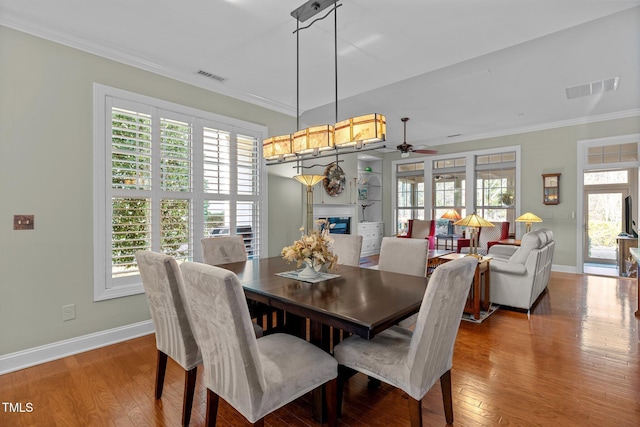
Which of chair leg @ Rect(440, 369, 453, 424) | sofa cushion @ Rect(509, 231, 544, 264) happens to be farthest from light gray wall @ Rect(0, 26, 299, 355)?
sofa cushion @ Rect(509, 231, 544, 264)

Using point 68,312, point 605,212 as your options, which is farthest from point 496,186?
point 68,312

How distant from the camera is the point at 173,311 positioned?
6.06ft

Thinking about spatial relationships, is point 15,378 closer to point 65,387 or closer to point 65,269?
point 65,387

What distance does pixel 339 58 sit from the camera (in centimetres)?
325

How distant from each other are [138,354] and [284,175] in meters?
2.83

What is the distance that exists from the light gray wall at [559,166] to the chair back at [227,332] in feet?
22.5

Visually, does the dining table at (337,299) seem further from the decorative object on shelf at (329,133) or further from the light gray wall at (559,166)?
the light gray wall at (559,166)

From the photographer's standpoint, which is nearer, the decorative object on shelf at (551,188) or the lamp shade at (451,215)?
the decorative object on shelf at (551,188)

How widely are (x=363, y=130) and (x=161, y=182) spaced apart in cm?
229

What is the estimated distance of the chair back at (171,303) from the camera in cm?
180

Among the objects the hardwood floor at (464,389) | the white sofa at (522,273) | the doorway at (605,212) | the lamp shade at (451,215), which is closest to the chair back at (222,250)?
the hardwood floor at (464,389)

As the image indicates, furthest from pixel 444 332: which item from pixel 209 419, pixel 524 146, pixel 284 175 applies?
pixel 524 146

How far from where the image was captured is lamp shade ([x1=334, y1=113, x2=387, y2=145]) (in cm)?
227

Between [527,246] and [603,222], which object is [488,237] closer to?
[527,246]
